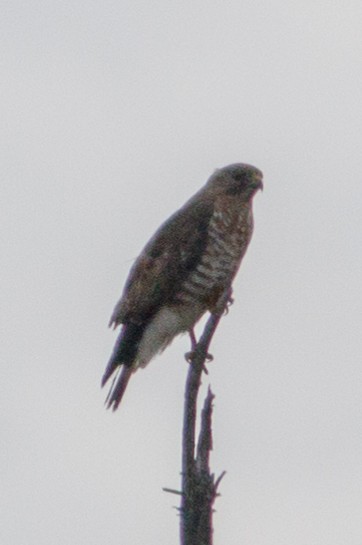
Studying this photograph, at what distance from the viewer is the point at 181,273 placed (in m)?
9.55

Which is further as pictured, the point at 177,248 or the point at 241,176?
the point at 241,176

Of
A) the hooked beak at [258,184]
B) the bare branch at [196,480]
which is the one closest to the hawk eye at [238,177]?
the hooked beak at [258,184]

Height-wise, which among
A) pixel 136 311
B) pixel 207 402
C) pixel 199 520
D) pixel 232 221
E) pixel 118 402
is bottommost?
pixel 199 520

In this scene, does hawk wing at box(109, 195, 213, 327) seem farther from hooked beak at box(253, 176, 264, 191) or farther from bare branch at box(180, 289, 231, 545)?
bare branch at box(180, 289, 231, 545)

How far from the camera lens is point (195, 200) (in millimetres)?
10242

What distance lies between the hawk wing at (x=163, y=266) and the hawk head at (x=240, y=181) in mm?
377

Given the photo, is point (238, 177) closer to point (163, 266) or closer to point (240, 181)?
point (240, 181)

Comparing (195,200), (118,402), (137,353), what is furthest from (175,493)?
(195,200)

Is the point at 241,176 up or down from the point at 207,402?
up

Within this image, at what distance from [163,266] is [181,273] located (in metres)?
0.14

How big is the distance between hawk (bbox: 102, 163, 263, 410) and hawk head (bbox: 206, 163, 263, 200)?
200 millimetres

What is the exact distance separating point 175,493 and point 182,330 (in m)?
4.29

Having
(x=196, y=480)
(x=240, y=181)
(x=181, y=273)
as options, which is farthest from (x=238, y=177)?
(x=196, y=480)

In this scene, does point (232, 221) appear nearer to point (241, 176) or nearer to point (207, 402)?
point (241, 176)
